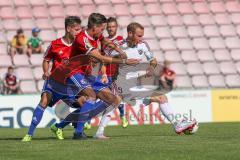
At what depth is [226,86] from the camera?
2627 cm

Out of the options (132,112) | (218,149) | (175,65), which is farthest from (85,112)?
(175,65)

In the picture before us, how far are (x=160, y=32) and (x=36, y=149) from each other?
17187mm

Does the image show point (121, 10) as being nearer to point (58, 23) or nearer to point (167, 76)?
point (58, 23)

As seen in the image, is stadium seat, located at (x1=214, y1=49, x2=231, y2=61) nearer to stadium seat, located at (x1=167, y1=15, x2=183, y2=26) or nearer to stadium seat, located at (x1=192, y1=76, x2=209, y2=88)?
stadium seat, located at (x1=192, y1=76, x2=209, y2=88)

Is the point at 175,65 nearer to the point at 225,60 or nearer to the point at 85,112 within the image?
the point at 225,60

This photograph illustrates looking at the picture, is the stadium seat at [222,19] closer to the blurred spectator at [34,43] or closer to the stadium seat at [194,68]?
the stadium seat at [194,68]

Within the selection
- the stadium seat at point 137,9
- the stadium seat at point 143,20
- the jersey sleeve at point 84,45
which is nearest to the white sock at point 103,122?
the jersey sleeve at point 84,45

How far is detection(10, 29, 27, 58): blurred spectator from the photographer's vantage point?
79.9 feet

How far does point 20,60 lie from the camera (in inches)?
981

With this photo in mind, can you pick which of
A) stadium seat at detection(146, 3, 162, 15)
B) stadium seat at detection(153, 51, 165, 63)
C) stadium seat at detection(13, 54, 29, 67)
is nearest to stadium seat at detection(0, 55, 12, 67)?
stadium seat at detection(13, 54, 29, 67)

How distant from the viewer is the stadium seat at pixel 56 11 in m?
27.2

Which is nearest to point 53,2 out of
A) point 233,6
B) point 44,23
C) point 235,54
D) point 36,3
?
point 36,3

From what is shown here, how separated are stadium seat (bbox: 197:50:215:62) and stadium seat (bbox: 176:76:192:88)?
1.24m

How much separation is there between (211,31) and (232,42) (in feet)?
3.07
